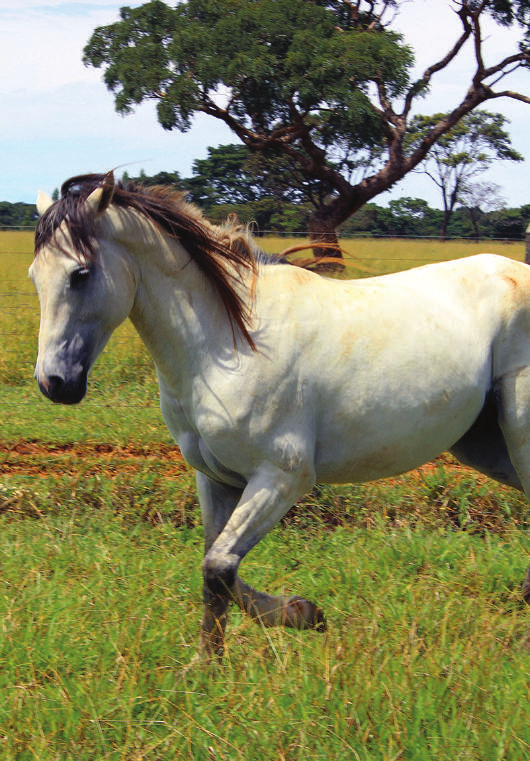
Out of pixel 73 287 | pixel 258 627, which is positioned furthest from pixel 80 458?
pixel 73 287

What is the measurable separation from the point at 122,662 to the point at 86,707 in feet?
0.82

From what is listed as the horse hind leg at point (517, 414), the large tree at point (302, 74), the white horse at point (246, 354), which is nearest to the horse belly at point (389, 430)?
the white horse at point (246, 354)

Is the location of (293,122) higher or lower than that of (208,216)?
higher

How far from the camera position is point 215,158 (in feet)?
81.8

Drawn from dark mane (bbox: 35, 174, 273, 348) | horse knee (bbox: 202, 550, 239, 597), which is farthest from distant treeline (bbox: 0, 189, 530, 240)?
horse knee (bbox: 202, 550, 239, 597)

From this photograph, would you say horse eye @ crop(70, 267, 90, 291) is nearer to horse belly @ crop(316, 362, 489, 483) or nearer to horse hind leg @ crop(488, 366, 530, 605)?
horse belly @ crop(316, 362, 489, 483)

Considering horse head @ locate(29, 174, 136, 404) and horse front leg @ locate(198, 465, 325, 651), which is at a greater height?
horse head @ locate(29, 174, 136, 404)

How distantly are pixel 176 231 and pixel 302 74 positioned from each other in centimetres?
1390

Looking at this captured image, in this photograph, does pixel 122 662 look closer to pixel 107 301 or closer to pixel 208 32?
pixel 107 301

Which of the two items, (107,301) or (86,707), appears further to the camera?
(107,301)

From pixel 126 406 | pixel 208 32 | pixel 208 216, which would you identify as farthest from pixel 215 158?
pixel 208 216

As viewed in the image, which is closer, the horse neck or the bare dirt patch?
the horse neck

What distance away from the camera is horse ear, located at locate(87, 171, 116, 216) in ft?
8.57

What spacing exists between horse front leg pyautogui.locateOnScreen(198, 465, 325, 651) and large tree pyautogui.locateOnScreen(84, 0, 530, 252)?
13820mm
